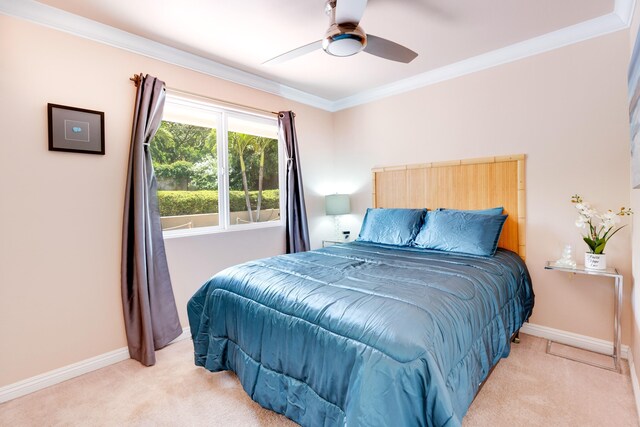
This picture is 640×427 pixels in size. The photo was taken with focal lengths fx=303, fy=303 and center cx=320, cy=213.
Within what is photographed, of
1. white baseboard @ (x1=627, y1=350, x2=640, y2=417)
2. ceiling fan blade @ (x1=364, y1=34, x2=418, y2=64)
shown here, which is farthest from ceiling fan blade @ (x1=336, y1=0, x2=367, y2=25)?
white baseboard @ (x1=627, y1=350, x2=640, y2=417)

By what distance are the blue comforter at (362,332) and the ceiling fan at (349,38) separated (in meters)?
1.47

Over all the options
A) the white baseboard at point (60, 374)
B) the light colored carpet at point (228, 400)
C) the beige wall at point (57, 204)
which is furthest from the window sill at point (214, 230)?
the light colored carpet at point (228, 400)

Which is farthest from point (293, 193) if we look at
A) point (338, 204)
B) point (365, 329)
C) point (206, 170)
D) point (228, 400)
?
point (365, 329)

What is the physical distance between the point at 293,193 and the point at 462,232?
75.9 inches

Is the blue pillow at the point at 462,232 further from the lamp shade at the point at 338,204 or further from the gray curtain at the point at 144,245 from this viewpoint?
the gray curtain at the point at 144,245

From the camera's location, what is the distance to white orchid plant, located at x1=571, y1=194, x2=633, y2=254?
220 centimetres

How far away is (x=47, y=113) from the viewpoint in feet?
7.00

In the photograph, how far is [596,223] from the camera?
237 centimetres

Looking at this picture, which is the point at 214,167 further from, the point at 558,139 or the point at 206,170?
the point at 558,139

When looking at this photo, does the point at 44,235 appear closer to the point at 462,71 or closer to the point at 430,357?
the point at 430,357

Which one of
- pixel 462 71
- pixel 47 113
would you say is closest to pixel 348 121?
pixel 462 71

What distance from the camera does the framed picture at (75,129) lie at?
7.04 ft

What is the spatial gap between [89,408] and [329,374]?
163cm

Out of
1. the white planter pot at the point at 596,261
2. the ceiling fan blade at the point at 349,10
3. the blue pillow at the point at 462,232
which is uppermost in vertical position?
the ceiling fan blade at the point at 349,10
